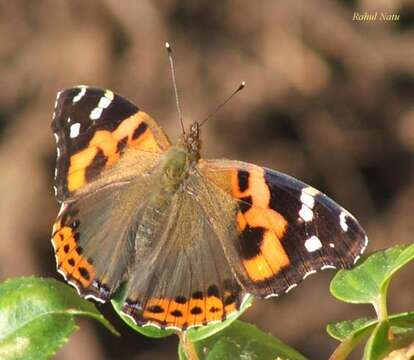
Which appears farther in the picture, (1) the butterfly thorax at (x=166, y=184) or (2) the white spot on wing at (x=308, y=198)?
(1) the butterfly thorax at (x=166, y=184)

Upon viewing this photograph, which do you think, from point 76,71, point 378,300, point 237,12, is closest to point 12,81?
point 76,71

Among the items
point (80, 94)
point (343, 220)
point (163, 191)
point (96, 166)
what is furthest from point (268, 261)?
point (80, 94)

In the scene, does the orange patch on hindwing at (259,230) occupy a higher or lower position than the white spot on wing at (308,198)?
lower

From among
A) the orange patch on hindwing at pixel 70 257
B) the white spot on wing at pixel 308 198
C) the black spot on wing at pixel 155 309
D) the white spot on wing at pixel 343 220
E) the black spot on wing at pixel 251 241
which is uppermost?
the white spot on wing at pixel 308 198

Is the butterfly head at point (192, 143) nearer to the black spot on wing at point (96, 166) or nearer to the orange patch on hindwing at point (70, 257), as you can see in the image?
the black spot on wing at point (96, 166)

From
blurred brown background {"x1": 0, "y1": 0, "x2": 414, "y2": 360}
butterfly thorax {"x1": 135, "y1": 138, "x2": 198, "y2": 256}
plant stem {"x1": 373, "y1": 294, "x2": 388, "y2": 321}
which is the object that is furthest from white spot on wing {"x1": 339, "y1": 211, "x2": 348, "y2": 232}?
blurred brown background {"x1": 0, "y1": 0, "x2": 414, "y2": 360}

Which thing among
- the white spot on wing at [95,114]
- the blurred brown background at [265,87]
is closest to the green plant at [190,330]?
the white spot on wing at [95,114]
